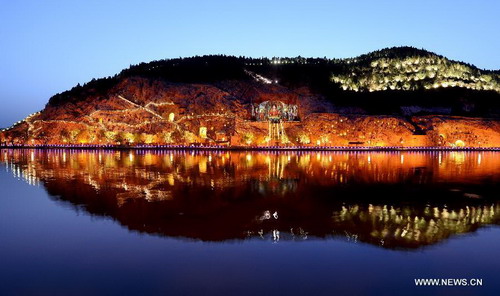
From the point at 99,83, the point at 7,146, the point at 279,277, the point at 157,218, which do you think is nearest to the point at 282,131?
the point at 99,83

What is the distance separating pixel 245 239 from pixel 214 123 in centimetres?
4427

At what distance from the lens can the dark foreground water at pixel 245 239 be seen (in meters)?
5.18

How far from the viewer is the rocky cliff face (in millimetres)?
49625

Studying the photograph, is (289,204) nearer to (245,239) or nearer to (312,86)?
(245,239)

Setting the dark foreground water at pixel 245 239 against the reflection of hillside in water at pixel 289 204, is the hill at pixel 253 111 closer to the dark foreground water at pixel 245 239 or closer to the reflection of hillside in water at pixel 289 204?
the reflection of hillside in water at pixel 289 204

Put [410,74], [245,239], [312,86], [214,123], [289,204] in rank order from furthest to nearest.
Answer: [410,74]
[312,86]
[214,123]
[289,204]
[245,239]

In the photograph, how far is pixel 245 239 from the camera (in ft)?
23.6

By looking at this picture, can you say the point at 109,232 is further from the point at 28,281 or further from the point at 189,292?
the point at 189,292

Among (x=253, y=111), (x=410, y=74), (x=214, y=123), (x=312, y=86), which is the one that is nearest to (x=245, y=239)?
(x=214, y=123)

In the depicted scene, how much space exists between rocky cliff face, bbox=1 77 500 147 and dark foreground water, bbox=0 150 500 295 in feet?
120

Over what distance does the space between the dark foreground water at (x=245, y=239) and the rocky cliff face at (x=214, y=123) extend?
120ft

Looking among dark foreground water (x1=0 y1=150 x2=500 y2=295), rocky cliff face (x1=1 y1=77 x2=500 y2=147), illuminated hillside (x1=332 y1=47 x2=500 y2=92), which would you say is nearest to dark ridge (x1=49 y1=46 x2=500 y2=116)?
illuminated hillside (x1=332 y1=47 x2=500 y2=92)

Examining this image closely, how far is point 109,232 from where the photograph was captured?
7.75 m

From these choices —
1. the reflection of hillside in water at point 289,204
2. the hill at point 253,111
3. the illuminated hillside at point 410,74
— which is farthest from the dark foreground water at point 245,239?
the illuminated hillside at point 410,74
